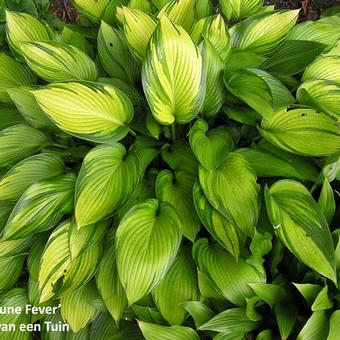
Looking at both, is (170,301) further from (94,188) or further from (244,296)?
(94,188)

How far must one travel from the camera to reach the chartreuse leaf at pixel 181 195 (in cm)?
145

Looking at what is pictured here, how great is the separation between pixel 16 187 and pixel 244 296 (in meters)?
0.81

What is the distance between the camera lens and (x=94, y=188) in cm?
139

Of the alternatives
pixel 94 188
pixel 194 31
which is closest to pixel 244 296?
pixel 94 188

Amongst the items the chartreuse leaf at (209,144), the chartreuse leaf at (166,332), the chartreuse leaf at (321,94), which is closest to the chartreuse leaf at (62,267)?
the chartreuse leaf at (166,332)

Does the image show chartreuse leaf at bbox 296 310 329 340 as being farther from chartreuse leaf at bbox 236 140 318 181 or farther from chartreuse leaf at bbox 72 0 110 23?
chartreuse leaf at bbox 72 0 110 23

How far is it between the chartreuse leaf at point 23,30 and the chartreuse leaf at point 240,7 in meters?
0.68

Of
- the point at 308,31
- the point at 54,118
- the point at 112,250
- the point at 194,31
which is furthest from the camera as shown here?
the point at 308,31

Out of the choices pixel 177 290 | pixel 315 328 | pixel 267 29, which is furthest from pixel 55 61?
pixel 315 328

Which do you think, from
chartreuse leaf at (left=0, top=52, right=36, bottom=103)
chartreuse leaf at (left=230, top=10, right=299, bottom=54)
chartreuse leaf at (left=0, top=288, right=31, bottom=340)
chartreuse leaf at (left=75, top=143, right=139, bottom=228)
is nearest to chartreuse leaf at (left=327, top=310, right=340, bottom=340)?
chartreuse leaf at (left=75, top=143, right=139, bottom=228)

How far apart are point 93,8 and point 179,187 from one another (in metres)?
0.90

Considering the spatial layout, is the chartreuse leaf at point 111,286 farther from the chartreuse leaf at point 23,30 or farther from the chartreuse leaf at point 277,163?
the chartreuse leaf at point 23,30

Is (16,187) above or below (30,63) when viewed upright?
below

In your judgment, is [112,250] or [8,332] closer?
[112,250]
